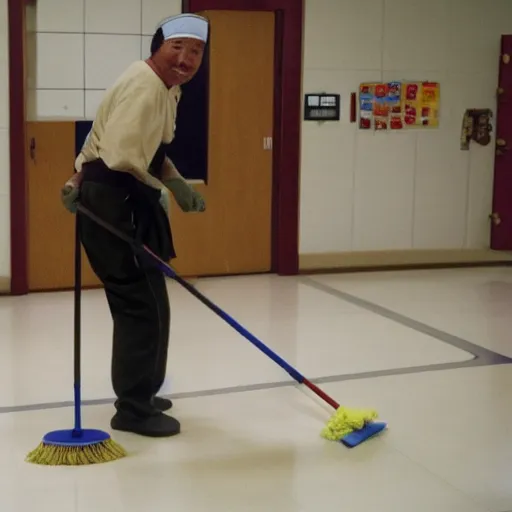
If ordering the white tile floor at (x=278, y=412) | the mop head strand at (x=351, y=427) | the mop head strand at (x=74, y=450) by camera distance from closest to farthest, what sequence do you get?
the white tile floor at (x=278, y=412), the mop head strand at (x=74, y=450), the mop head strand at (x=351, y=427)

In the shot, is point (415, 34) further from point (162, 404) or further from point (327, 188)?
point (162, 404)

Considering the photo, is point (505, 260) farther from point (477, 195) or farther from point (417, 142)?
point (417, 142)

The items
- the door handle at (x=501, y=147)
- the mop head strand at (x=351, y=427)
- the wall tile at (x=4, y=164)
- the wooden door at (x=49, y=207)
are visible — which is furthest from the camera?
the door handle at (x=501, y=147)

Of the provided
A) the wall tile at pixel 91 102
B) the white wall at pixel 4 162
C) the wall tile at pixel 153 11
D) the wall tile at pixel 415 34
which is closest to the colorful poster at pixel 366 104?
the wall tile at pixel 415 34

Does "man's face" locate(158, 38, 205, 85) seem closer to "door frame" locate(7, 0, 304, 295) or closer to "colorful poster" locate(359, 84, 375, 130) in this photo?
"door frame" locate(7, 0, 304, 295)

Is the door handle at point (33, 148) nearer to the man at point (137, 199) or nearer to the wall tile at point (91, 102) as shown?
the wall tile at point (91, 102)

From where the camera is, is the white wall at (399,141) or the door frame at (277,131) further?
the white wall at (399,141)

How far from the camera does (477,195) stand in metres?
7.10

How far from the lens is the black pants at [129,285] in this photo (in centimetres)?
310

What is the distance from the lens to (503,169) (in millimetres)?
7082

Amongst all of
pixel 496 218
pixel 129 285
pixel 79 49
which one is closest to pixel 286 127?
pixel 79 49

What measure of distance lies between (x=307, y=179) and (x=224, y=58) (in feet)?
3.55

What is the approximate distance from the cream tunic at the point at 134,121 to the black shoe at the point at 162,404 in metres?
0.91

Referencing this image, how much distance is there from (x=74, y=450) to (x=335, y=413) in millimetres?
984
